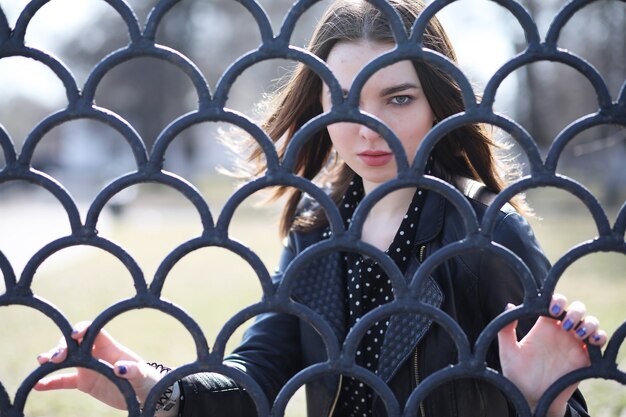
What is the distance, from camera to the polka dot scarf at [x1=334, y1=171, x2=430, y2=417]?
201cm

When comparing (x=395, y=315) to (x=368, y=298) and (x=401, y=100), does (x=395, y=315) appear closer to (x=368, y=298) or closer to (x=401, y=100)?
(x=368, y=298)

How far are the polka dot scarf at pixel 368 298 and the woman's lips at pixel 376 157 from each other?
23 cm

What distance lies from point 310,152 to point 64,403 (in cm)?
238

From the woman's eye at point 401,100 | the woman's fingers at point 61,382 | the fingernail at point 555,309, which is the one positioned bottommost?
the woman's fingers at point 61,382

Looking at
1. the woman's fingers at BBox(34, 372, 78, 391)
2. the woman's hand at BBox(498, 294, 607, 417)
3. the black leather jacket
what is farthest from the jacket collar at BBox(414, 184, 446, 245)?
the woman's fingers at BBox(34, 372, 78, 391)

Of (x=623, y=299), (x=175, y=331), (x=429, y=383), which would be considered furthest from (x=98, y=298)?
(x=429, y=383)

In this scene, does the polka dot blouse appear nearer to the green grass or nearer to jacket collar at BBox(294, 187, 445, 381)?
jacket collar at BBox(294, 187, 445, 381)

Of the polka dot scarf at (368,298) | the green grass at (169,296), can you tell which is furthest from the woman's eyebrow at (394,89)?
the green grass at (169,296)

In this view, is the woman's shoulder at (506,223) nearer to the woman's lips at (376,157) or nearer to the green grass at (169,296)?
the woman's lips at (376,157)

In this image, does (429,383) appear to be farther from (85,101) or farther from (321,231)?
(321,231)

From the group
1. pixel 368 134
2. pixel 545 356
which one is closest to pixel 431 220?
pixel 368 134

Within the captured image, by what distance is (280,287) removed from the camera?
4.34ft

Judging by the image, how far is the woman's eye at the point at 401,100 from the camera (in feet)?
6.08

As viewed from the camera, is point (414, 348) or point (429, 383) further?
point (414, 348)
